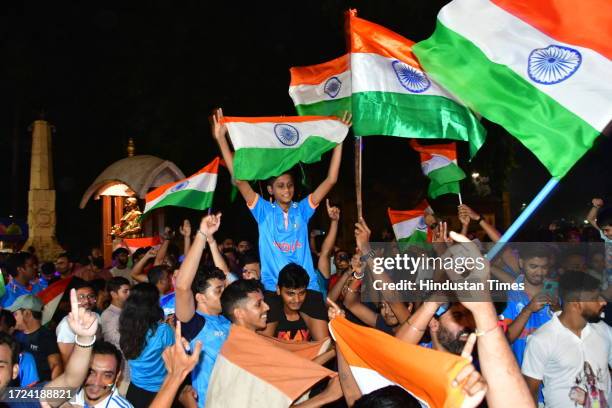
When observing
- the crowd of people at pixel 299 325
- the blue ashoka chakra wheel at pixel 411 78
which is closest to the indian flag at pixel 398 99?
the blue ashoka chakra wheel at pixel 411 78

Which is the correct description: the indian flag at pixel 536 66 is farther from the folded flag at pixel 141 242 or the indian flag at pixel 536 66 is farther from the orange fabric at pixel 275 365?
the folded flag at pixel 141 242

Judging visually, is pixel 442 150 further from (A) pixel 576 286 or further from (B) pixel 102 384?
(B) pixel 102 384

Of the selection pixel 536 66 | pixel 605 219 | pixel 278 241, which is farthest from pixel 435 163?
pixel 536 66

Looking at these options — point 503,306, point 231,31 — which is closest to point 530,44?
point 503,306

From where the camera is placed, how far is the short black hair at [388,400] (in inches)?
108

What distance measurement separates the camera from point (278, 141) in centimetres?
759

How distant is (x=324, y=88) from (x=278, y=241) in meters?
2.07

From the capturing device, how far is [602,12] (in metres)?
4.89

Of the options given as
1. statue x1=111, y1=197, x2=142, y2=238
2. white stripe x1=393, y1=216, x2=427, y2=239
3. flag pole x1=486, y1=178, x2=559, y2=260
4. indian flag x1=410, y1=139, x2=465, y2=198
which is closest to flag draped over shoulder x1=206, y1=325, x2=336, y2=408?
flag pole x1=486, y1=178, x2=559, y2=260

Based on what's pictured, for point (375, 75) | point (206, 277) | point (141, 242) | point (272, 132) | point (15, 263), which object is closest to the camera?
point (206, 277)

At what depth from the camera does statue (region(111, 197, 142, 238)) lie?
18.2 metres

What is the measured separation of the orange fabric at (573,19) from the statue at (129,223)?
1407 cm

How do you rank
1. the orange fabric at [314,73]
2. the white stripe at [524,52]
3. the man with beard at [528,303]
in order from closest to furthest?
the white stripe at [524,52], the man with beard at [528,303], the orange fabric at [314,73]

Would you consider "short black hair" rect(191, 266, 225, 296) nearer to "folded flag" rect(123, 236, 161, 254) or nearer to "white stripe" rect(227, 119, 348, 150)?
"white stripe" rect(227, 119, 348, 150)
